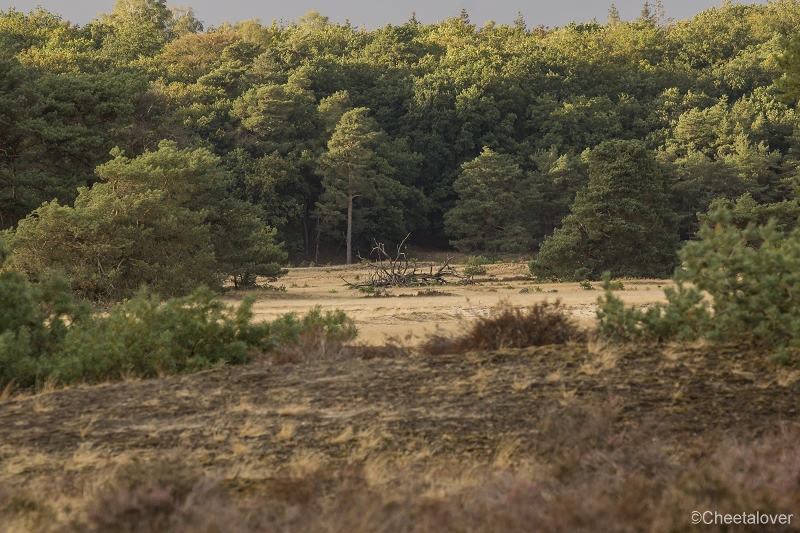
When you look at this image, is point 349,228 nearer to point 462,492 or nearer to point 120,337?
point 120,337

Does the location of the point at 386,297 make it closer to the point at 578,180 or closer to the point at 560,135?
Answer: the point at 578,180

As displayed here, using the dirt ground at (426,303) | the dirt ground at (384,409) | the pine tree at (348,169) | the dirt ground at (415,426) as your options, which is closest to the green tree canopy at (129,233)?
the dirt ground at (426,303)

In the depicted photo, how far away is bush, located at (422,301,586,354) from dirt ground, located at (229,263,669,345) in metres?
2.65

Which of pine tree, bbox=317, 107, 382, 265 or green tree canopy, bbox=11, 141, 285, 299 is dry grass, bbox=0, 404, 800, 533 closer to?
green tree canopy, bbox=11, 141, 285, 299

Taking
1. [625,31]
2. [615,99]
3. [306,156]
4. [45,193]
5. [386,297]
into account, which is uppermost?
[625,31]

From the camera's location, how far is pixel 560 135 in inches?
2397

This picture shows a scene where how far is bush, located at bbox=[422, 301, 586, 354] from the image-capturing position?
887 centimetres

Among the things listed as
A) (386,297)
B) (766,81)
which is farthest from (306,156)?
(766,81)

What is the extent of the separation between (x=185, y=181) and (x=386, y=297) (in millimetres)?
6357

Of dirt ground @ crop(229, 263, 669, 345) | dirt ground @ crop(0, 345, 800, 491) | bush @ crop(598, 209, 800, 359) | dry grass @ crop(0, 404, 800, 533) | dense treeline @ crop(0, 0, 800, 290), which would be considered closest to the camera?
dry grass @ crop(0, 404, 800, 533)

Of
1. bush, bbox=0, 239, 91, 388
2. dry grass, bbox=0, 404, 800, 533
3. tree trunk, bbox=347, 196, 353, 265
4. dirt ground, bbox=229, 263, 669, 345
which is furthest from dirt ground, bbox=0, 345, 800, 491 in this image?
tree trunk, bbox=347, 196, 353, 265

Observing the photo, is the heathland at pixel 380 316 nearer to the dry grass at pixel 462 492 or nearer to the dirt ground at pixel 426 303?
the dry grass at pixel 462 492

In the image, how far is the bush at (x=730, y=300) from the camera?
26.3ft

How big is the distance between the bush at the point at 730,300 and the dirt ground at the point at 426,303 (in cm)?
333
